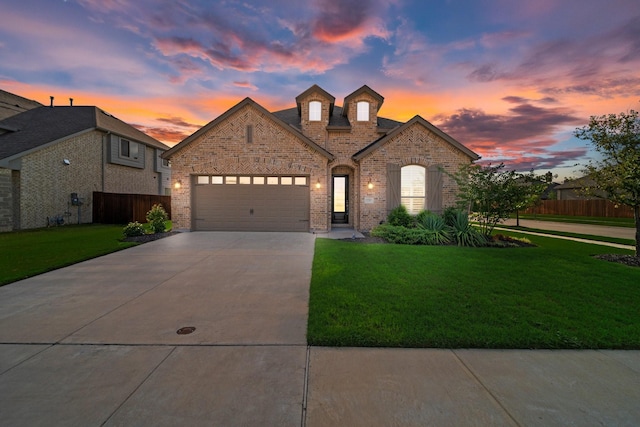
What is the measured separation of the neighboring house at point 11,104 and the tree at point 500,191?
29237 mm

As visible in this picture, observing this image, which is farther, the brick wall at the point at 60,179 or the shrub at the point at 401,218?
the brick wall at the point at 60,179

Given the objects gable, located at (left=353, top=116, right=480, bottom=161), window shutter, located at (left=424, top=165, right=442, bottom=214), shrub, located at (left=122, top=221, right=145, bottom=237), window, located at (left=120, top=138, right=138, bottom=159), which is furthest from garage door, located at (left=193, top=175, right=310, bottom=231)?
window, located at (left=120, top=138, right=138, bottom=159)

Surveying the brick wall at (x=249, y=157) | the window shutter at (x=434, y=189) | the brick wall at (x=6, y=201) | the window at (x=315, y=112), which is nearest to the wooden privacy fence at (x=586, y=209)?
the window shutter at (x=434, y=189)

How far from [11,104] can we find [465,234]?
2972 cm

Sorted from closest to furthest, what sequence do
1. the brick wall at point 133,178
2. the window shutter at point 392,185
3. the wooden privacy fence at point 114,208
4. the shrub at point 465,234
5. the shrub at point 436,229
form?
the shrub at point 465,234 < the shrub at point 436,229 < the window shutter at point 392,185 < the wooden privacy fence at point 114,208 < the brick wall at point 133,178

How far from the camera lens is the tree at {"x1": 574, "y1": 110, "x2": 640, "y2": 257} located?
735 centimetres

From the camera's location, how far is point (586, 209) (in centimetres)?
2803

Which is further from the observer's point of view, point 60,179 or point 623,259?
point 60,179

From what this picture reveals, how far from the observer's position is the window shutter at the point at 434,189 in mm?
13656

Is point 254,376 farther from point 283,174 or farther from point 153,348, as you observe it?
point 283,174

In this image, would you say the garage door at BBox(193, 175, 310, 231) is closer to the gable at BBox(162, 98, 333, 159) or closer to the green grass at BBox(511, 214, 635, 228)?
the gable at BBox(162, 98, 333, 159)

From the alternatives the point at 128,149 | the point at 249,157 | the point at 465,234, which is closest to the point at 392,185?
the point at 465,234

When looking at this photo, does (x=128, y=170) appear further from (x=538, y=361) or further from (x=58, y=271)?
(x=538, y=361)

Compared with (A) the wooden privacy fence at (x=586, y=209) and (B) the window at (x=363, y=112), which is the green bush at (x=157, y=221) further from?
(A) the wooden privacy fence at (x=586, y=209)
